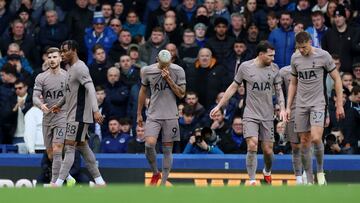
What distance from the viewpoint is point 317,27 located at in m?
27.5

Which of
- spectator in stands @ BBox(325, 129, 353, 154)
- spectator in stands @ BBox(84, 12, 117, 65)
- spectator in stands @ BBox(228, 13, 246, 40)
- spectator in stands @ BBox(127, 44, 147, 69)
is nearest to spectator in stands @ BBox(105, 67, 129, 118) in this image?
spectator in stands @ BBox(127, 44, 147, 69)

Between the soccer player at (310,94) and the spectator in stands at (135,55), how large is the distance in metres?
6.08

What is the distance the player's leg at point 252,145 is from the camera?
Result: 72.4ft

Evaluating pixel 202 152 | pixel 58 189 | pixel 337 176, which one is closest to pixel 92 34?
pixel 202 152

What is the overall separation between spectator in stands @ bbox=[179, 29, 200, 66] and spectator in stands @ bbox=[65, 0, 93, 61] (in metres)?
2.32

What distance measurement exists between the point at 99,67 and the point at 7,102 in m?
1.99

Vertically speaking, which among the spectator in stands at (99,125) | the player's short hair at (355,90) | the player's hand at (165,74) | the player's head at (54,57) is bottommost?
the spectator in stands at (99,125)

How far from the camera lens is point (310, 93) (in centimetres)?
2169

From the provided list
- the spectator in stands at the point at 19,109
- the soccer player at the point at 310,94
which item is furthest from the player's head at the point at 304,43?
the spectator in stands at the point at 19,109

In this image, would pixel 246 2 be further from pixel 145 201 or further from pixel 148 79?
pixel 145 201

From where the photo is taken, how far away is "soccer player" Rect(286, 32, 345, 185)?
21516mm

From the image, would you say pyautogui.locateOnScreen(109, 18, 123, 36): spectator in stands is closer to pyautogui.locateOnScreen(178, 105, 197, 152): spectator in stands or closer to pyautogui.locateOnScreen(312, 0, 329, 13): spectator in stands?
pyautogui.locateOnScreen(178, 105, 197, 152): spectator in stands

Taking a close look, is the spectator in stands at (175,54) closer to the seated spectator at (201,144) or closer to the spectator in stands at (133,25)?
the spectator in stands at (133,25)

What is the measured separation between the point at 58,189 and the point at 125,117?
9.65m
